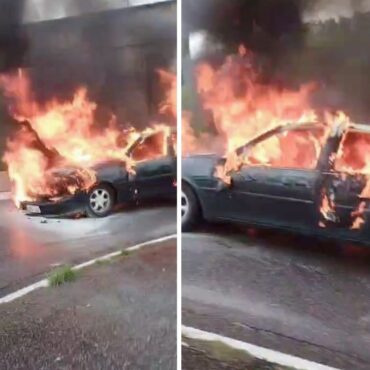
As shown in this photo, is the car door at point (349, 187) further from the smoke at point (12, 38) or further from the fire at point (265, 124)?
the smoke at point (12, 38)

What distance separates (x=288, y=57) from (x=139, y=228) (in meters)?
0.71

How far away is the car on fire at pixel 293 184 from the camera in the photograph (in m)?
1.76

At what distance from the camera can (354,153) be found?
1751 millimetres

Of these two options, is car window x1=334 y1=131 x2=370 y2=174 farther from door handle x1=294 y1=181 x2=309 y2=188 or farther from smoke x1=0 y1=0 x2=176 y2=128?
smoke x1=0 y1=0 x2=176 y2=128

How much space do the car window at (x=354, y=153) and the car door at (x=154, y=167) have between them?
20.3 inches

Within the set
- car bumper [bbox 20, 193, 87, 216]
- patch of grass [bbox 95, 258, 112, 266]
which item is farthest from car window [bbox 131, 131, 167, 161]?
patch of grass [bbox 95, 258, 112, 266]

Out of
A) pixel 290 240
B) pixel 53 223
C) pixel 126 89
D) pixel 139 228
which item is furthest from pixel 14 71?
pixel 290 240

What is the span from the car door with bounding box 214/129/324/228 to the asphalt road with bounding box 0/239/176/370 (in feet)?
0.90

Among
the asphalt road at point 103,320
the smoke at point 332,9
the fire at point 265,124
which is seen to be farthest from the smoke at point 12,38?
the smoke at point 332,9

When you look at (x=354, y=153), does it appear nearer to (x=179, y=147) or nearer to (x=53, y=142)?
(x=179, y=147)

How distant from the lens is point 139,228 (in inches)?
79.4

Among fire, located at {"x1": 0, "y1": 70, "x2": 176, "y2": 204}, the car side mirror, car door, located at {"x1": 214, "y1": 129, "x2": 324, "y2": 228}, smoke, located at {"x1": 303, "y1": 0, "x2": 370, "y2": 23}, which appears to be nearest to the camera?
smoke, located at {"x1": 303, "y1": 0, "x2": 370, "y2": 23}

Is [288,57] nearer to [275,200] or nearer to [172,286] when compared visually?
[275,200]

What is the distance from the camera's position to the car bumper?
6.75 feet
